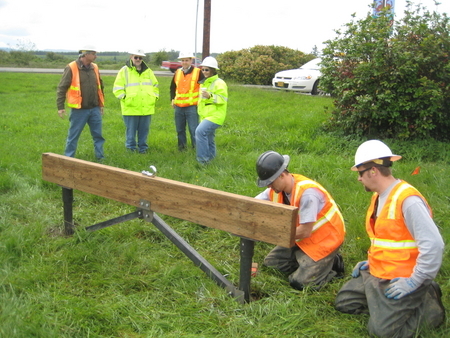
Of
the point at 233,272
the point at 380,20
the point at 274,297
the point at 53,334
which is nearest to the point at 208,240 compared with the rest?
the point at 233,272

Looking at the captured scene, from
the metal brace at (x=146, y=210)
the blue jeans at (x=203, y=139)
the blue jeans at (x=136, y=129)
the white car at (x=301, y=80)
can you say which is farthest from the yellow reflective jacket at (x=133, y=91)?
Result: the white car at (x=301, y=80)

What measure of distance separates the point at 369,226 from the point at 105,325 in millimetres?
1872

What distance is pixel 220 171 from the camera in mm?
6289

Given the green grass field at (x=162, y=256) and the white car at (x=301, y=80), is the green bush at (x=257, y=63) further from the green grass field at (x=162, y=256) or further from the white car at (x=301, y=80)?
the green grass field at (x=162, y=256)

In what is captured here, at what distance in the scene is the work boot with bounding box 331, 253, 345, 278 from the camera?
3.85 meters

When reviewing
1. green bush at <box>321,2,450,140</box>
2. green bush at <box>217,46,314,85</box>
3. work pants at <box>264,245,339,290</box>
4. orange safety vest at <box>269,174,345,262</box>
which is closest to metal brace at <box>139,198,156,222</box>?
orange safety vest at <box>269,174,345,262</box>

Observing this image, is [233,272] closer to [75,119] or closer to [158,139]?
[75,119]

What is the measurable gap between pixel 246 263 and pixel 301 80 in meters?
11.9

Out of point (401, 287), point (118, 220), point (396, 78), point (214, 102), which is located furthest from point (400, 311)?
point (396, 78)

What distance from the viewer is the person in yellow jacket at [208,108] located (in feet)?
22.4

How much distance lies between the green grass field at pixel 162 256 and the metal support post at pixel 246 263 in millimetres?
126

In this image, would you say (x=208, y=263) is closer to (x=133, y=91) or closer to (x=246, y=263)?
(x=246, y=263)

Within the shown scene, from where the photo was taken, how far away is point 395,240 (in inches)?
115

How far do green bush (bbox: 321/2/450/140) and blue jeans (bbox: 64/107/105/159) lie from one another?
4.02 metres
